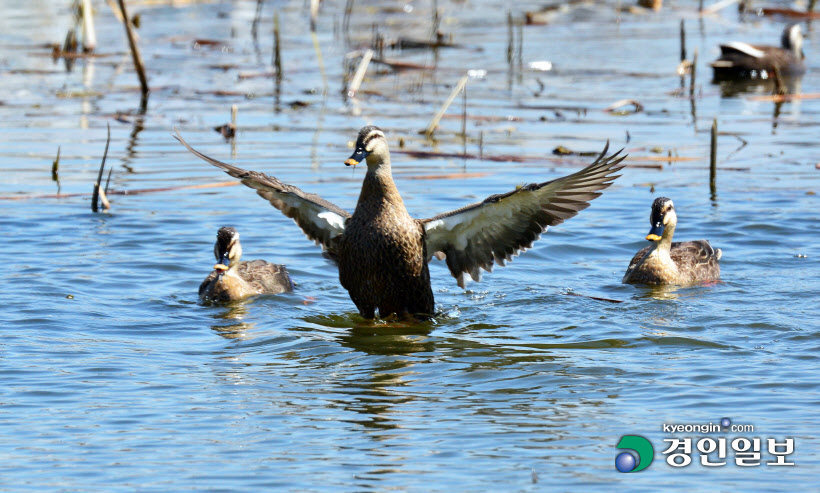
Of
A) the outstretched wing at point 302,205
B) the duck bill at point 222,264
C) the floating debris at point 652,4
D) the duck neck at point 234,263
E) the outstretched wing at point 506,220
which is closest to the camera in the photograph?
the outstretched wing at point 506,220

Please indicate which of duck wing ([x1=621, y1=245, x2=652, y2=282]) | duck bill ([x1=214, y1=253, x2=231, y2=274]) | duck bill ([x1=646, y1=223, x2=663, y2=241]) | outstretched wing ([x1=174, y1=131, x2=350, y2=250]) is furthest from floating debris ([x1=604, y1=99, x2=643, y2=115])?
duck bill ([x1=214, y1=253, x2=231, y2=274])

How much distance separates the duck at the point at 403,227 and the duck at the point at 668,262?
56.5 inches

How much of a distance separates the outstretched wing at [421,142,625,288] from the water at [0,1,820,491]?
512 mm

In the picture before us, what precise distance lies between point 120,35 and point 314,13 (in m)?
4.09

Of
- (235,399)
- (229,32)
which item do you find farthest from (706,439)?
(229,32)

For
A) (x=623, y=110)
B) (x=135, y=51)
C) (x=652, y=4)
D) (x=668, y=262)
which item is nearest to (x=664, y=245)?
(x=668, y=262)

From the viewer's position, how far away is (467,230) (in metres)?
9.08

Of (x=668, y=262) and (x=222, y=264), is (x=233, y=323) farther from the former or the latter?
(x=668, y=262)

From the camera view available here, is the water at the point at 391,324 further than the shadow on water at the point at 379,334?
No

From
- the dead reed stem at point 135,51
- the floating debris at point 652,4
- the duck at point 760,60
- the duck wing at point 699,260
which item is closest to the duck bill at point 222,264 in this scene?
the duck wing at point 699,260

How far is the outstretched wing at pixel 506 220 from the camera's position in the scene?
8461 mm

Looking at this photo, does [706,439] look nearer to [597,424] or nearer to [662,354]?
[597,424]

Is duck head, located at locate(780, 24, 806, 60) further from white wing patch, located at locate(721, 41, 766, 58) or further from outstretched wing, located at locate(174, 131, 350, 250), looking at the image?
outstretched wing, located at locate(174, 131, 350, 250)

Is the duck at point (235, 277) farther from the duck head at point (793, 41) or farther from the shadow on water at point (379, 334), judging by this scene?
the duck head at point (793, 41)
